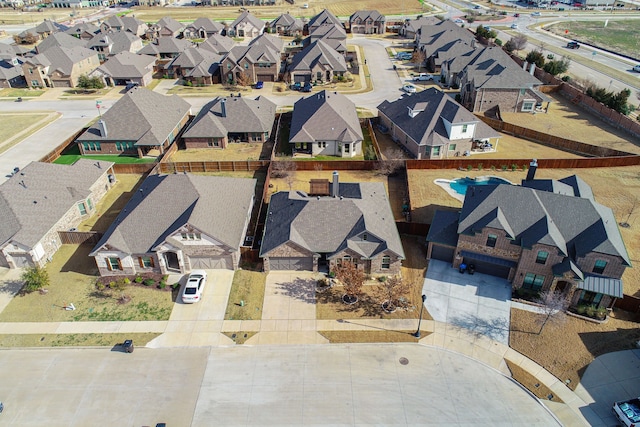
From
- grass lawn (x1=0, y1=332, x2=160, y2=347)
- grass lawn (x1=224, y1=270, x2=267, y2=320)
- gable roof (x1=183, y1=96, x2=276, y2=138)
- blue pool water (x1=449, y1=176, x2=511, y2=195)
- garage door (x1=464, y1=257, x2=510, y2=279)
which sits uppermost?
gable roof (x1=183, y1=96, x2=276, y2=138)

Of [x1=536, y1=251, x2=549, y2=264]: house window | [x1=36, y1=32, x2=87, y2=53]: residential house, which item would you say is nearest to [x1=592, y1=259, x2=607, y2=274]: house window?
[x1=536, y1=251, x2=549, y2=264]: house window

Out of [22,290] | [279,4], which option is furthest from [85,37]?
[22,290]

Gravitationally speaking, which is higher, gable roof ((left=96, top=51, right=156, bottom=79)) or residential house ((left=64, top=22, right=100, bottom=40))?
residential house ((left=64, top=22, right=100, bottom=40))

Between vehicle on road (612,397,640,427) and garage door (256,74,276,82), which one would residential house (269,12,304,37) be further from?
vehicle on road (612,397,640,427)

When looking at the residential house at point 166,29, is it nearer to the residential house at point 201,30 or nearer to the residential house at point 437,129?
the residential house at point 201,30

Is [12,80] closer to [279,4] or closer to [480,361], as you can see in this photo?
[480,361]

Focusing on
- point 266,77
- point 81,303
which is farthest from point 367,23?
point 81,303
